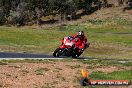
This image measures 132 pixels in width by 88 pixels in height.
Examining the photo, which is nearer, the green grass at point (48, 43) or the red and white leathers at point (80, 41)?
the red and white leathers at point (80, 41)

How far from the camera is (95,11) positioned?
365ft

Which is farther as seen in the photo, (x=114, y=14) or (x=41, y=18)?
(x=41, y=18)

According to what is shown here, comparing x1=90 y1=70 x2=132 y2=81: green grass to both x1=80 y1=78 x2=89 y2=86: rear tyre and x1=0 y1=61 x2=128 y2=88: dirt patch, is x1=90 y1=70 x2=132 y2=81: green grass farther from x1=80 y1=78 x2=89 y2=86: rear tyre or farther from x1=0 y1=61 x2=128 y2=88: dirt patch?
x1=80 y1=78 x2=89 y2=86: rear tyre

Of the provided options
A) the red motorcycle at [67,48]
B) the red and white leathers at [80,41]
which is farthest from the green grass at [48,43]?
the red and white leathers at [80,41]

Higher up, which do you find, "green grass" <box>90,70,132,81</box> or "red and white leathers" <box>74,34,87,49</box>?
"red and white leathers" <box>74,34,87,49</box>

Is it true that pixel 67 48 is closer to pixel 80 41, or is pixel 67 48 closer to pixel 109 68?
pixel 80 41

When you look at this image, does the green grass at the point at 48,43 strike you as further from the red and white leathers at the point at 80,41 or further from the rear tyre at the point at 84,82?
the rear tyre at the point at 84,82

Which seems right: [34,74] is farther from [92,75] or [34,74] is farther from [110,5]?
[110,5]

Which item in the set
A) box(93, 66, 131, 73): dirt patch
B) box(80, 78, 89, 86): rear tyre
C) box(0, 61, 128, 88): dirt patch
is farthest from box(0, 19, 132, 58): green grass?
box(80, 78, 89, 86): rear tyre

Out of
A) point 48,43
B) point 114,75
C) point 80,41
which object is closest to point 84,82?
point 114,75

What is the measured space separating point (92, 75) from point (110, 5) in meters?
96.1

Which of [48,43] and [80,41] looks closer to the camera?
[80,41]

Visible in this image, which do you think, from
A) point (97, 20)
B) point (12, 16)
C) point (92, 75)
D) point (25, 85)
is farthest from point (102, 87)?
point (12, 16)

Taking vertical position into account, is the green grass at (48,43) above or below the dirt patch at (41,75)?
below
